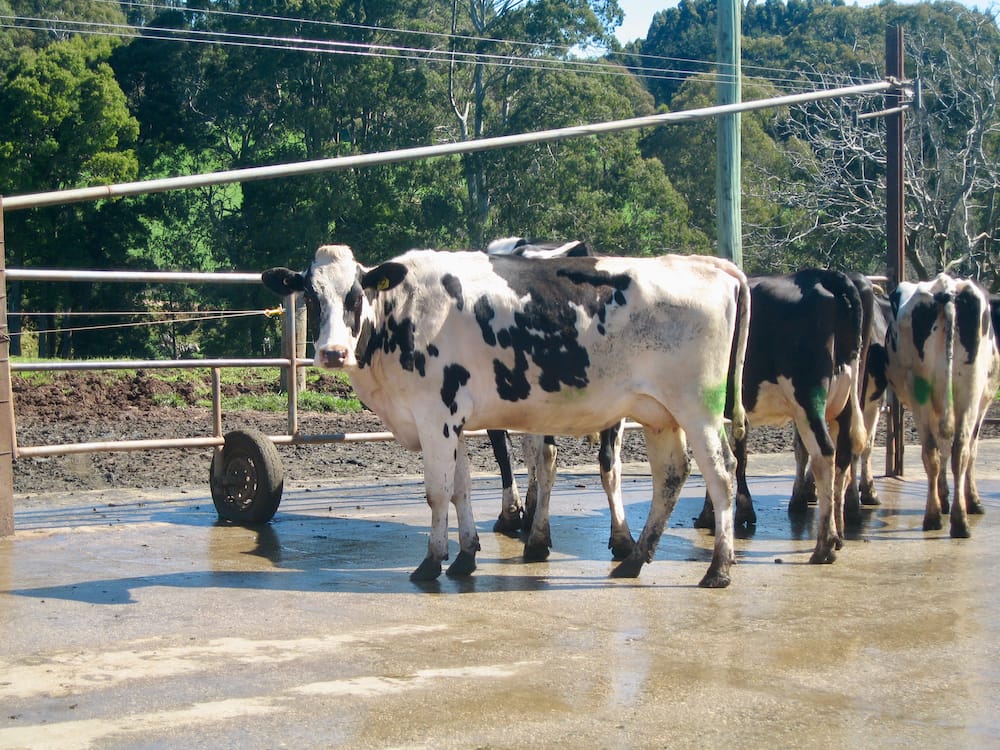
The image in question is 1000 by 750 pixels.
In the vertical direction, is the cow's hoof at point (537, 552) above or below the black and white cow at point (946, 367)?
below

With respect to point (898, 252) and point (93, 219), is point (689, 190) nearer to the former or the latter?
point (93, 219)

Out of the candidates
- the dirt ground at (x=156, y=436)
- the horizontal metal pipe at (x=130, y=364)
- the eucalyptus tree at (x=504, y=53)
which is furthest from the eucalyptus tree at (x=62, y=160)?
the horizontal metal pipe at (x=130, y=364)

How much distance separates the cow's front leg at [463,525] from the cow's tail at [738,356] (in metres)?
1.76

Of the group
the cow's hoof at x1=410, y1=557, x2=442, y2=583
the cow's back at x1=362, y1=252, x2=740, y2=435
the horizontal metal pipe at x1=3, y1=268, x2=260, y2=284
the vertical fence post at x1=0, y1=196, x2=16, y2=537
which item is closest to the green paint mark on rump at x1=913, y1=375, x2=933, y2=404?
the cow's back at x1=362, y1=252, x2=740, y2=435

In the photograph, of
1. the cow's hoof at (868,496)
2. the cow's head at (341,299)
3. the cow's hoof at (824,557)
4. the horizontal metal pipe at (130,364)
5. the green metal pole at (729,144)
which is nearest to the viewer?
the cow's head at (341,299)

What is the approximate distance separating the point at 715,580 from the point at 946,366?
324cm

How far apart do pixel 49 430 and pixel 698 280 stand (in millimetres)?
11539

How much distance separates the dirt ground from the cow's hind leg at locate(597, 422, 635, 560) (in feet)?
14.6

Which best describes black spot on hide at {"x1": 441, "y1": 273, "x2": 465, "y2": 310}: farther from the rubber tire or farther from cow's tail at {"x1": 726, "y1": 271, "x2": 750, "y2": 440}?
the rubber tire

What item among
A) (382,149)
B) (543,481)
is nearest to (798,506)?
(543,481)

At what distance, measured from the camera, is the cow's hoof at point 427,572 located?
7.75m

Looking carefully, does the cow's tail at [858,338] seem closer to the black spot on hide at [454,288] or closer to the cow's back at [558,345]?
the cow's back at [558,345]

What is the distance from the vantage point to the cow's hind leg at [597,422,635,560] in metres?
8.60

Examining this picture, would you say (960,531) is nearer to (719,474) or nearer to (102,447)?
(719,474)
